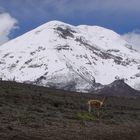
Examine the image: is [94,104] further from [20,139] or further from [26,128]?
[20,139]

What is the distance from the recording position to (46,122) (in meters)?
31.2

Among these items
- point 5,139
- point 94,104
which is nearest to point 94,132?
point 5,139

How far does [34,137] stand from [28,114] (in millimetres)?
10505

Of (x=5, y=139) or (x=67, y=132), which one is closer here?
(x=5, y=139)

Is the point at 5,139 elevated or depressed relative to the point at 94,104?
depressed

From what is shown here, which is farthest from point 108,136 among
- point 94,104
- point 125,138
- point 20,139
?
point 94,104

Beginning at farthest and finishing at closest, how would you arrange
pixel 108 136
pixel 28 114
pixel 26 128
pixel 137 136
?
pixel 28 114 < pixel 137 136 < pixel 108 136 < pixel 26 128

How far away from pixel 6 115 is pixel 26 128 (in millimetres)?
4905

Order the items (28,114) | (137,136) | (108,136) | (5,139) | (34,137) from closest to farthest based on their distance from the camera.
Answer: (5,139), (34,137), (108,136), (137,136), (28,114)

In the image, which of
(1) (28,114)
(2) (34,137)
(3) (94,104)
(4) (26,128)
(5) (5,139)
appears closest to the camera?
(5) (5,139)

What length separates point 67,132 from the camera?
1090 inches

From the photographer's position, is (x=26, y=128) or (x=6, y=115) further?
(x=6, y=115)

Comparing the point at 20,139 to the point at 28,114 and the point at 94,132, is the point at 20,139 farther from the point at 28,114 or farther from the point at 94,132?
the point at 28,114

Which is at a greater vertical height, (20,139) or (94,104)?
(94,104)
